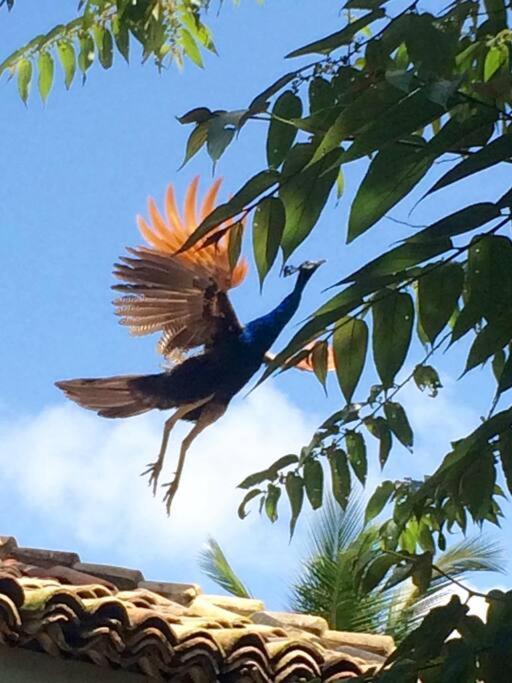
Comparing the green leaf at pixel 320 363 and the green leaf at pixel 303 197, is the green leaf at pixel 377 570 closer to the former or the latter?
the green leaf at pixel 320 363

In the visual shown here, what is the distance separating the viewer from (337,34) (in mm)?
1593

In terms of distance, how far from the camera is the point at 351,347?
174 cm

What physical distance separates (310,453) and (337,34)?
1.02m

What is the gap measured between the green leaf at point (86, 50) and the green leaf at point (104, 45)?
0.8 inches

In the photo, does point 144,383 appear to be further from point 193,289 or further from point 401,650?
point 401,650

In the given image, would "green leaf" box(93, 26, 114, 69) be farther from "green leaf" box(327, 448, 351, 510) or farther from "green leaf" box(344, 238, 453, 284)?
"green leaf" box(344, 238, 453, 284)

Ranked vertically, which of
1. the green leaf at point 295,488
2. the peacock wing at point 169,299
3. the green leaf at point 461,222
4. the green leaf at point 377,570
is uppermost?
the peacock wing at point 169,299

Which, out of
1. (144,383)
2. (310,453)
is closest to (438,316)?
(310,453)

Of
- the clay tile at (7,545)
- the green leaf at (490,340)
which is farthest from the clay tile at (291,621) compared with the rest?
the green leaf at (490,340)

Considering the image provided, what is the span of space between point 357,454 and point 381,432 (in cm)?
7

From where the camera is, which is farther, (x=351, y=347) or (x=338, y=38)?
(x=351, y=347)

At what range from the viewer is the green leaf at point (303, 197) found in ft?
4.95

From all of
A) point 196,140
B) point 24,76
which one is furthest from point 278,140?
point 24,76

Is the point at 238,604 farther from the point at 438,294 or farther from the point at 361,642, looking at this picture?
the point at 438,294
